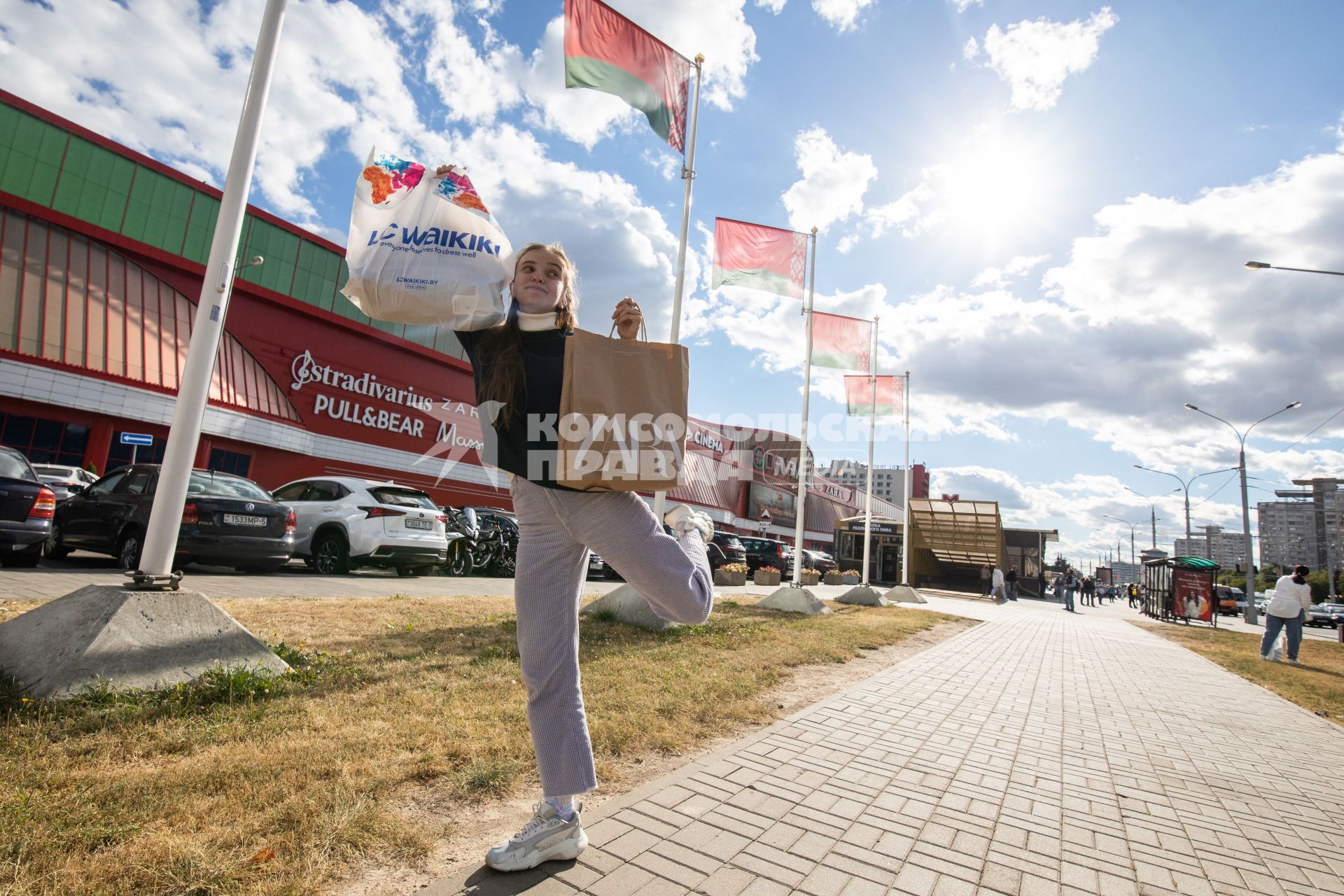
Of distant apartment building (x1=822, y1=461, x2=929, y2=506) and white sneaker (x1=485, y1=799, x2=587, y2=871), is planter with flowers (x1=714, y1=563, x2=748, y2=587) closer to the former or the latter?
distant apartment building (x1=822, y1=461, x2=929, y2=506)

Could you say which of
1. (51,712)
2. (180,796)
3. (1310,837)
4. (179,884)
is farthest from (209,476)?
(1310,837)

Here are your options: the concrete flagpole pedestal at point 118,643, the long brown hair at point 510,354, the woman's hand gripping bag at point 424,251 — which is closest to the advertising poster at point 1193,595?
the long brown hair at point 510,354

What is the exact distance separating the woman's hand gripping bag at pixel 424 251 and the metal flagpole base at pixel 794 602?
33.7 ft

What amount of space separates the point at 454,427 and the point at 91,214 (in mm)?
12645

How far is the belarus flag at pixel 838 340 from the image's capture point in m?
15.6

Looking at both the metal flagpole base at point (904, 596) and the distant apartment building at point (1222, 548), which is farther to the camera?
the distant apartment building at point (1222, 548)

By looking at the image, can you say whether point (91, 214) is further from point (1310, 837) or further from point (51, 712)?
point (1310, 837)

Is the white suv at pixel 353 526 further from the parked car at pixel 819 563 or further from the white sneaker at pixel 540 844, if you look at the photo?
the parked car at pixel 819 563

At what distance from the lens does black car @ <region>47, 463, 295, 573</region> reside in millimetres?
8344

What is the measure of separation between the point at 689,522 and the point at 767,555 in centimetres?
2383

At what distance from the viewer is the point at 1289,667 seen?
10.8m

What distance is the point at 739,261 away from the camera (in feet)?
41.4

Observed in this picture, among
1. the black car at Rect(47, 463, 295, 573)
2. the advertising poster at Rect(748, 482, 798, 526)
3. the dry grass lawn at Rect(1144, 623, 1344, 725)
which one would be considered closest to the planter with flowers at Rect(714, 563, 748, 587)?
the dry grass lawn at Rect(1144, 623, 1344, 725)

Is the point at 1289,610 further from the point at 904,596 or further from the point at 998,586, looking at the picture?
the point at 998,586
